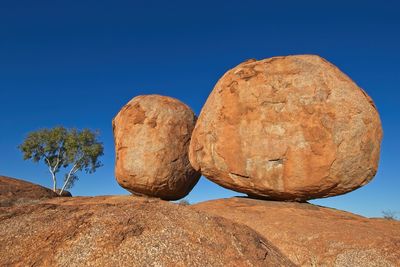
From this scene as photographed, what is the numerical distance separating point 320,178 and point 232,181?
256 cm

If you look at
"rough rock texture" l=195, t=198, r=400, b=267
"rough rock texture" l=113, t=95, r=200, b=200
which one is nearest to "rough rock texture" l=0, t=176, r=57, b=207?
"rough rock texture" l=113, t=95, r=200, b=200

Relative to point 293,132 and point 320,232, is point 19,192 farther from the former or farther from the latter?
point 320,232

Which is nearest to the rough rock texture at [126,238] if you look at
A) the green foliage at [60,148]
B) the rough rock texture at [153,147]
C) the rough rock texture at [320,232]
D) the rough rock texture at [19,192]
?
the rough rock texture at [320,232]

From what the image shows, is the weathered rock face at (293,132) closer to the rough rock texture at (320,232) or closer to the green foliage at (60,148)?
the rough rock texture at (320,232)

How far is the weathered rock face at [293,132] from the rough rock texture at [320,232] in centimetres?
70

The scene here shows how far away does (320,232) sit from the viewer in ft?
30.4

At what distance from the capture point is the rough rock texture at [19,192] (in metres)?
15.9

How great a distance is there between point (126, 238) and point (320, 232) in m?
5.52

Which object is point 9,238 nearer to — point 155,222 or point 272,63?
point 155,222

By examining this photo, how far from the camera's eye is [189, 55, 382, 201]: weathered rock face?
11055mm

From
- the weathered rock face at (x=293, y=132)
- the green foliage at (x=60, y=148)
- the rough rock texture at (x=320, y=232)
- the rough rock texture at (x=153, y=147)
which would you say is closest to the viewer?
the rough rock texture at (x=320, y=232)

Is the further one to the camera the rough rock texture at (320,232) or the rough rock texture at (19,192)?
the rough rock texture at (19,192)

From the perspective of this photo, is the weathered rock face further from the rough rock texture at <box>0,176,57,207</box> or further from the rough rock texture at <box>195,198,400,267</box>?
the rough rock texture at <box>0,176,57,207</box>

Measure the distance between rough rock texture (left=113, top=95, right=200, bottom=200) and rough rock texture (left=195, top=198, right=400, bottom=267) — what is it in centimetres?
378
